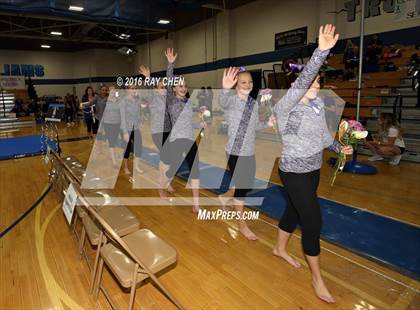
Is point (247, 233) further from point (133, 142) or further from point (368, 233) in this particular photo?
point (133, 142)

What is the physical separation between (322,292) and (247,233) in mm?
1001

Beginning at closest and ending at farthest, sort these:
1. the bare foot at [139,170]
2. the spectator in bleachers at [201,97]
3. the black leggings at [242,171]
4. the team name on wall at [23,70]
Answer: the black leggings at [242,171] < the bare foot at [139,170] < the spectator in bleachers at [201,97] < the team name on wall at [23,70]

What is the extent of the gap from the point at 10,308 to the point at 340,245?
2656 millimetres

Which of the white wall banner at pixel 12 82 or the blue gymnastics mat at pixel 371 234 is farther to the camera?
the white wall banner at pixel 12 82

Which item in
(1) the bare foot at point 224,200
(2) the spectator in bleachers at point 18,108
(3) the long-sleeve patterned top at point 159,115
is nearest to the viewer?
(1) the bare foot at point 224,200

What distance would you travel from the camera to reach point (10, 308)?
6.77ft

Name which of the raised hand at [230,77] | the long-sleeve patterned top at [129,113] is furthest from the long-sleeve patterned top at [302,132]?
the long-sleeve patterned top at [129,113]

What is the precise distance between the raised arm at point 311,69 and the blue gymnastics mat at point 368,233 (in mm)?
1560

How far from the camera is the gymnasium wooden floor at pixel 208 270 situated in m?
2.11

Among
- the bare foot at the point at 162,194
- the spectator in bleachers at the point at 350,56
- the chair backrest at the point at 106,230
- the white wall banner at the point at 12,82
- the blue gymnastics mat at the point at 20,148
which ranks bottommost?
the bare foot at the point at 162,194

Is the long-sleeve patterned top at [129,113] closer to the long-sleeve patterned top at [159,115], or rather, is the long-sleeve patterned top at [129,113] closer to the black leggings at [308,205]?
the long-sleeve patterned top at [159,115]

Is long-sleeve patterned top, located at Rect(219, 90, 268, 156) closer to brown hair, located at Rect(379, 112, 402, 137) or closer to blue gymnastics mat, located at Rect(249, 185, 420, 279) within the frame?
blue gymnastics mat, located at Rect(249, 185, 420, 279)

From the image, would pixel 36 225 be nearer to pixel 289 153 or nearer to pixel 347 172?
pixel 289 153

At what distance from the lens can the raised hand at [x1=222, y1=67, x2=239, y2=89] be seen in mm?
2469
